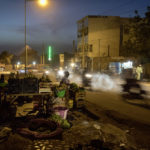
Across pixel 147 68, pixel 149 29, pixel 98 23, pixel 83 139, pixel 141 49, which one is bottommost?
pixel 83 139

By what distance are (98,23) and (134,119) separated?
36.9 m

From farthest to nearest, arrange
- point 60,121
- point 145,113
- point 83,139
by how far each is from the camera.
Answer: point 145,113
point 60,121
point 83,139

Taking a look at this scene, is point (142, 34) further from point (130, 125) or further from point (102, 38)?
point (130, 125)

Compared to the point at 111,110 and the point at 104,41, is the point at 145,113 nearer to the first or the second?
the point at 111,110

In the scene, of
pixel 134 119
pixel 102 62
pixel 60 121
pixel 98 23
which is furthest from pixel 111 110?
pixel 98 23

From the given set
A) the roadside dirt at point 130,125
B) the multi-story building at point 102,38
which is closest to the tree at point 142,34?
the multi-story building at point 102,38

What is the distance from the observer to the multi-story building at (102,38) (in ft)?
136

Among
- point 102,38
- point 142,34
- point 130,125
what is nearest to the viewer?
point 130,125

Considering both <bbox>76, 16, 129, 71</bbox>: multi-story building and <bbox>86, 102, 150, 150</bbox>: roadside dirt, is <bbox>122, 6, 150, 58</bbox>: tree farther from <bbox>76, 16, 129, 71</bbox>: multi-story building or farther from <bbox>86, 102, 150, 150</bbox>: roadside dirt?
<bbox>86, 102, 150, 150</bbox>: roadside dirt

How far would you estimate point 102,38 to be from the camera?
42.5 metres

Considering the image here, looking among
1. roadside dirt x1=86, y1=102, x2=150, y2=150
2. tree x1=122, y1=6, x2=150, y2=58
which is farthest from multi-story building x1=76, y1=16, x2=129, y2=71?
roadside dirt x1=86, y1=102, x2=150, y2=150

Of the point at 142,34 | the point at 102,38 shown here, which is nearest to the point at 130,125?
the point at 142,34

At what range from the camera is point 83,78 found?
2153 centimetres

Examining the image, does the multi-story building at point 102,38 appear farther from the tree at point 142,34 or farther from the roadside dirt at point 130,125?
the roadside dirt at point 130,125
